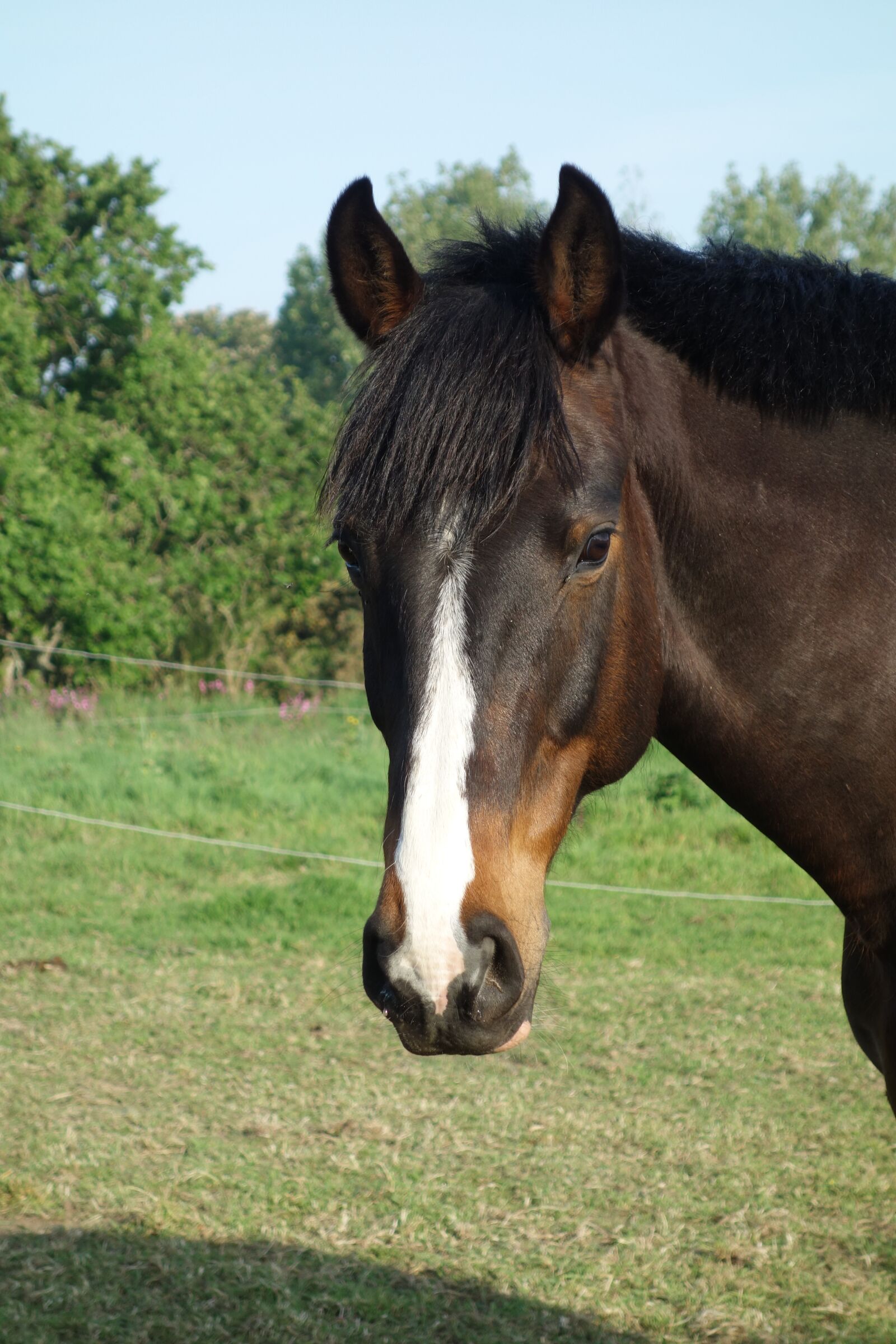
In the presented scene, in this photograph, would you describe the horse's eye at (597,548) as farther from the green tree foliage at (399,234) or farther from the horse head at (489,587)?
the green tree foliage at (399,234)

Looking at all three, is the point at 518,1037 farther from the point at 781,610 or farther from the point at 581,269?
the point at 581,269

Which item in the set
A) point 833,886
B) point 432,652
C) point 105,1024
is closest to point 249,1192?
point 105,1024

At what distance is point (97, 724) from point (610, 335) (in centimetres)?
877

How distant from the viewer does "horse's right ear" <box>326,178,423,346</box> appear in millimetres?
1876

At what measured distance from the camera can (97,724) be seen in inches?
390

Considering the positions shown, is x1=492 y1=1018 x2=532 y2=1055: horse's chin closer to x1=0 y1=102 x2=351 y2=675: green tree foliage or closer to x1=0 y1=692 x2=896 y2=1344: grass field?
x1=0 y1=692 x2=896 y2=1344: grass field

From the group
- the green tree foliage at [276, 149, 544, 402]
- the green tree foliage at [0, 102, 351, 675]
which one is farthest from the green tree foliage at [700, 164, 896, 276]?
the green tree foliage at [0, 102, 351, 675]

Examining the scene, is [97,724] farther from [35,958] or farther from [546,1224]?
[546,1224]

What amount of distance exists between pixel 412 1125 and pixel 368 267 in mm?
3131

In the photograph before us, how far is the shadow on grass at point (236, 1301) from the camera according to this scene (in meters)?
2.89

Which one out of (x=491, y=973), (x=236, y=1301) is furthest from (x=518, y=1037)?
(x=236, y=1301)

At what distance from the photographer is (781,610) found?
72.8 inches

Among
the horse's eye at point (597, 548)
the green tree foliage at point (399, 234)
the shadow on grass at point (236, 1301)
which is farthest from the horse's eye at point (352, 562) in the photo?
the green tree foliage at point (399, 234)

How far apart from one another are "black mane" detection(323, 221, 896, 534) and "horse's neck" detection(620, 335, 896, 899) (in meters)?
0.09
